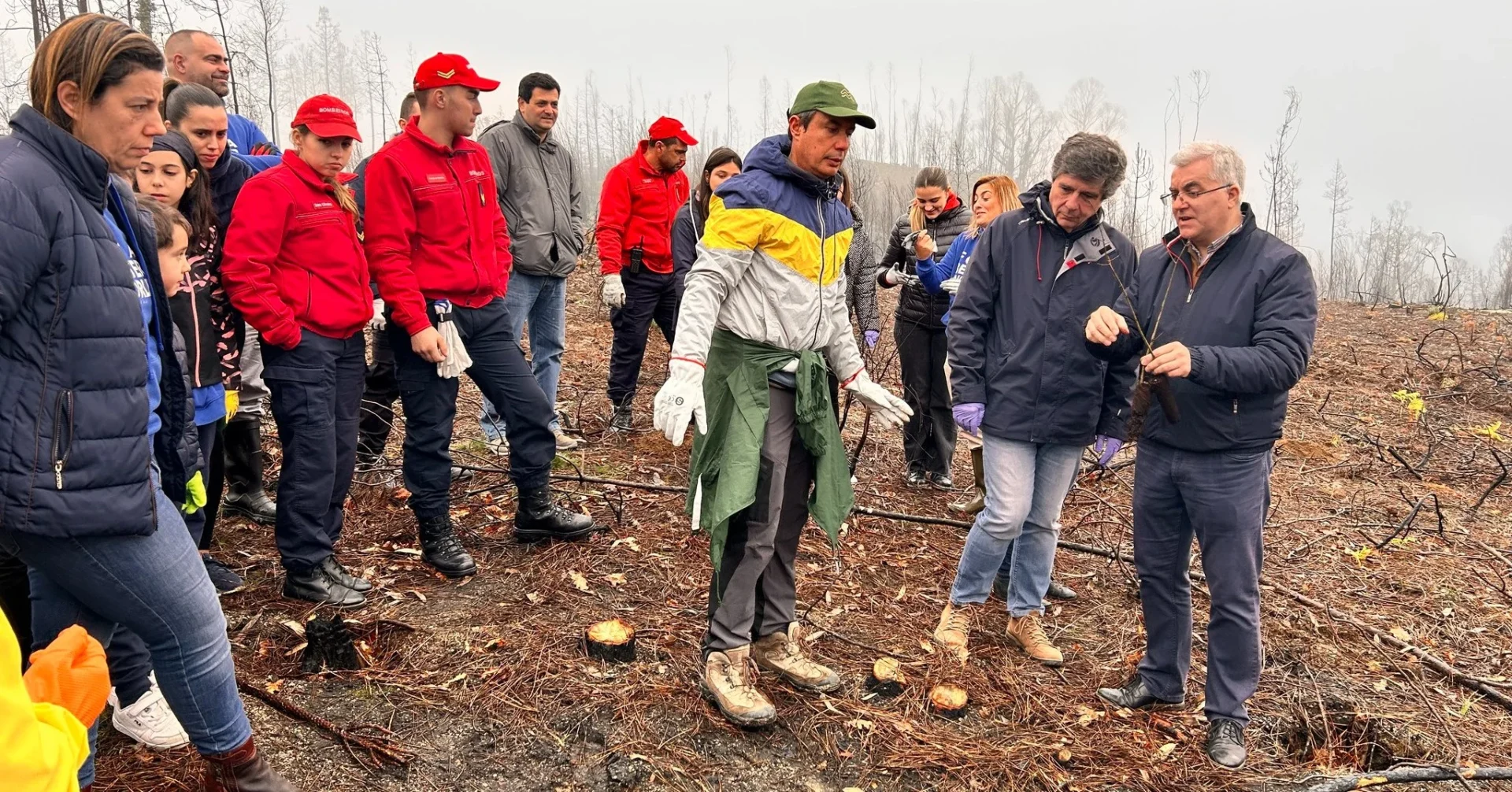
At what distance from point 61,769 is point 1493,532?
7335 mm

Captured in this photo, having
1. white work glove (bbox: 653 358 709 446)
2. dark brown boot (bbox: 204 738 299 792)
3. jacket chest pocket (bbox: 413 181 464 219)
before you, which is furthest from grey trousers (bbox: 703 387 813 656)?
jacket chest pocket (bbox: 413 181 464 219)

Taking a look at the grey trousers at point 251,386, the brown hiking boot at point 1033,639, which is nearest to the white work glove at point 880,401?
the brown hiking boot at point 1033,639

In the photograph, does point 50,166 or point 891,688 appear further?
point 891,688

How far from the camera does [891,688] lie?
133 inches

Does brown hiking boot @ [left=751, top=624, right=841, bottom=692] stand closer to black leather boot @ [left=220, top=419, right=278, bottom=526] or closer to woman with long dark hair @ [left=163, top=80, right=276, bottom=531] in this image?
woman with long dark hair @ [left=163, top=80, right=276, bottom=531]

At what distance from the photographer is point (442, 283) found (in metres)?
3.88

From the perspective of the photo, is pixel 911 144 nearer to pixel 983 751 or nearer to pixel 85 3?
pixel 85 3

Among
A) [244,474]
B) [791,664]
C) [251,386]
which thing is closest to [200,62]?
[251,386]

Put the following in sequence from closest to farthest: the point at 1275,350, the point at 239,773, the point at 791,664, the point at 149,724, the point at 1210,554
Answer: the point at 239,773, the point at 149,724, the point at 1275,350, the point at 1210,554, the point at 791,664

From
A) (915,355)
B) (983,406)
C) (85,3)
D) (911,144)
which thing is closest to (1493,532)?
(915,355)

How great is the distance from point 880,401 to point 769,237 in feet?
2.65

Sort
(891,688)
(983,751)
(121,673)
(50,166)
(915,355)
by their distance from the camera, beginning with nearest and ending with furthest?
(50,166), (121,673), (983,751), (891,688), (915,355)

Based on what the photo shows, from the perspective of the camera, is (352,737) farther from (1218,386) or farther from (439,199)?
(1218,386)

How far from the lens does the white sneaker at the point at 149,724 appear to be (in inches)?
103
